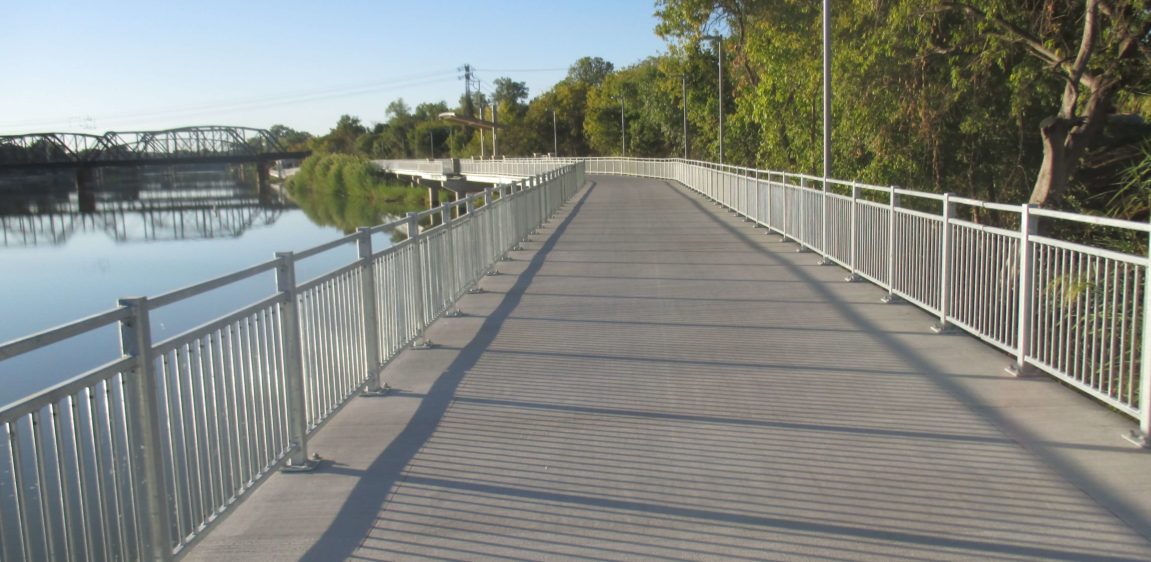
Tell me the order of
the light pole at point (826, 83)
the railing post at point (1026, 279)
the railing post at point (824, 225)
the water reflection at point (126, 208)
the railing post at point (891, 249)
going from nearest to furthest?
the railing post at point (1026, 279) → the railing post at point (891, 249) → the railing post at point (824, 225) → the light pole at point (826, 83) → the water reflection at point (126, 208)

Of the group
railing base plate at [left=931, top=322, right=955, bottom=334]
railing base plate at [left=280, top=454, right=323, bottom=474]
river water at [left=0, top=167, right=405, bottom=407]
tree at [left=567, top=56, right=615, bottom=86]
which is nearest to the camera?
railing base plate at [left=280, top=454, right=323, bottom=474]

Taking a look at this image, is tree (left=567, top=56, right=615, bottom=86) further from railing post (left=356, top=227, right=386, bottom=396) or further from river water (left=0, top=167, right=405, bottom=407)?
railing post (left=356, top=227, right=386, bottom=396)

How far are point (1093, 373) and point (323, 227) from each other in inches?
2393

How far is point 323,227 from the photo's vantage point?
2496 inches

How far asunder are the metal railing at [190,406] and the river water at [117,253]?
2.01 meters

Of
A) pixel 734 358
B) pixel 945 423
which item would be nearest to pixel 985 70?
pixel 734 358

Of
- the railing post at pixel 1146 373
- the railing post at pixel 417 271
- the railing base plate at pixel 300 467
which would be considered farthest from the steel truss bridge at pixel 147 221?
the railing post at pixel 1146 373

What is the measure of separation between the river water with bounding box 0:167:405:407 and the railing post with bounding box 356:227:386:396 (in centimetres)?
189

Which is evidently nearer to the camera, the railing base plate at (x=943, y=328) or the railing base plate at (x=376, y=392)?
the railing base plate at (x=376, y=392)

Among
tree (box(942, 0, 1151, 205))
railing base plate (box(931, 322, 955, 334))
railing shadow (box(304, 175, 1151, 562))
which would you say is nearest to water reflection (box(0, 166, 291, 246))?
tree (box(942, 0, 1151, 205))

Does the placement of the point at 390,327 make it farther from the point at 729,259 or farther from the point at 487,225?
the point at 729,259

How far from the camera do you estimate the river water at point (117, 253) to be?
1549 cm

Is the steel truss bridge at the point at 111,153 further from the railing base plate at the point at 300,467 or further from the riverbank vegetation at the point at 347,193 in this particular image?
the railing base plate at the point at 300,467

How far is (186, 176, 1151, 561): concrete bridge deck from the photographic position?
14.5 ft
